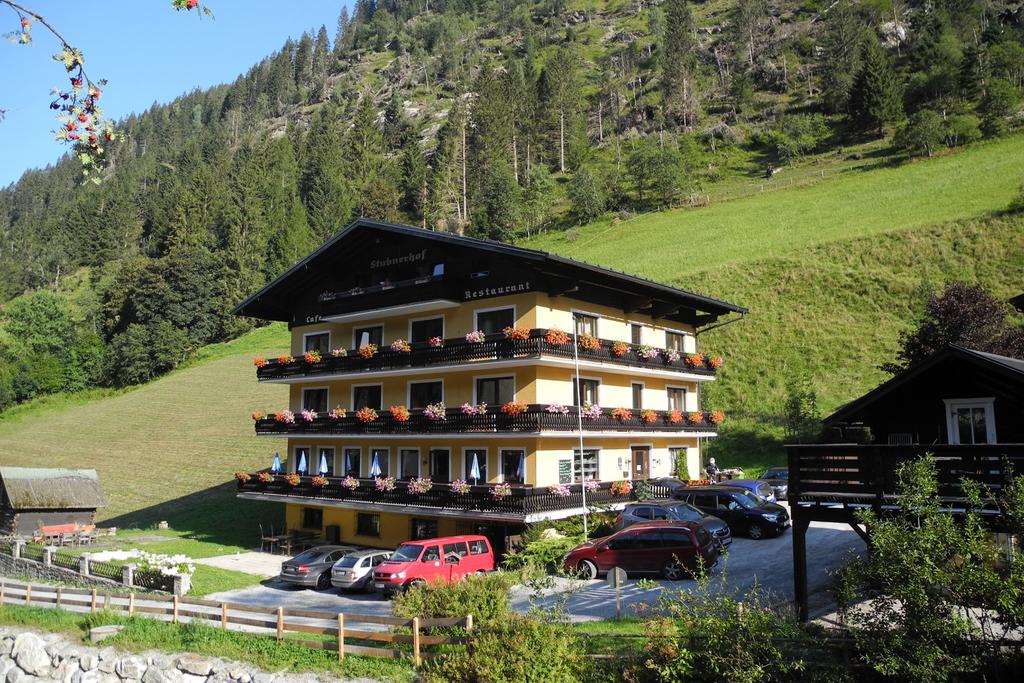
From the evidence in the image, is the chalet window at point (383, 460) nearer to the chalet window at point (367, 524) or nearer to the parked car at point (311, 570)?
the chalet window at point (367, 524)

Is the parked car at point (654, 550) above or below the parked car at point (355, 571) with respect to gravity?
above

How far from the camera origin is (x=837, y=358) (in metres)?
51.1

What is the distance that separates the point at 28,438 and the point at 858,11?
505ft

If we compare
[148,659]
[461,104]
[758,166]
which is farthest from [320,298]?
[461,104]

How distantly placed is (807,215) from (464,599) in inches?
2770

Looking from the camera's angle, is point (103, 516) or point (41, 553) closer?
point (41, 553)

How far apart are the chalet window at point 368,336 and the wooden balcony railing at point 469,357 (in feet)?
3.02

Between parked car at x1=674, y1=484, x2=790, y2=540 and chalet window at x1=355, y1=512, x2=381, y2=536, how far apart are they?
13.8 meters

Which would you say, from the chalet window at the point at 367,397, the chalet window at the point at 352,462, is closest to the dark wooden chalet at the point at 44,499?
the chalet window at the point at 352,462

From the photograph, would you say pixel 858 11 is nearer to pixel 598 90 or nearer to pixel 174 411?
pixel 598 90

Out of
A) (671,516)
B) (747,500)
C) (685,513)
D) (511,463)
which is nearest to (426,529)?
(511,463)

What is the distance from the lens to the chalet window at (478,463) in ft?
98.1

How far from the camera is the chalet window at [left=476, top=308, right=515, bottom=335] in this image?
3018 centimetres

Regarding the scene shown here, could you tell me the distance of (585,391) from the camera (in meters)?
Result: 31.5
